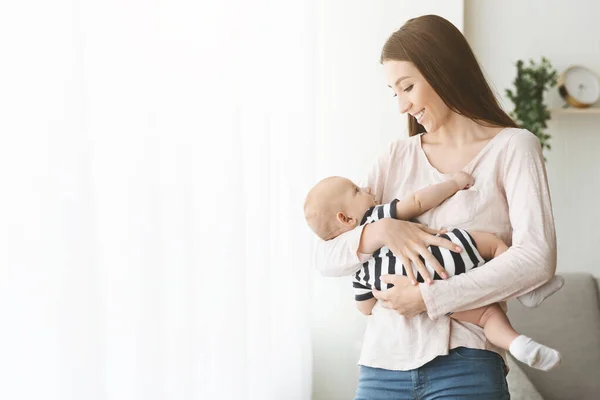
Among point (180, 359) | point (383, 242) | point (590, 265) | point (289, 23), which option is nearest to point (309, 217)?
point (383, 242)

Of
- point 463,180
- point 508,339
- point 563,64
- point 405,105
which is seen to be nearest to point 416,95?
point 405,105

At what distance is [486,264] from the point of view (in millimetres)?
1448

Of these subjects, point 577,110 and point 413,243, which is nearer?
point 413,243

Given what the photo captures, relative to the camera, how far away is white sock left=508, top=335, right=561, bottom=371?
1388 millimetres

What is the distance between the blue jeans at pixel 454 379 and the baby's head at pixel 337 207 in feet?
1.17

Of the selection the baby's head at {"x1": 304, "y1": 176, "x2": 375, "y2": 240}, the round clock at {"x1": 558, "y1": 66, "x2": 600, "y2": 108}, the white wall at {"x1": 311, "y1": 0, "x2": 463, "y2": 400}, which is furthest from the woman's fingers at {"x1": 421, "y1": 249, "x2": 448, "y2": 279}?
the round clock at {"x1": 558, "y1": 66, "x2": 600, "y2": 108}

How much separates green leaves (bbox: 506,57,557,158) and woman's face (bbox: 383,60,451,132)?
2.21m

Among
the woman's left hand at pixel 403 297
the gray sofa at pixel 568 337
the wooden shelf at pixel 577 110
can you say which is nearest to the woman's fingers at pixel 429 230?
the woman's left hand at pixel 403 297

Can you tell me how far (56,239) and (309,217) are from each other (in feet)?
2.33

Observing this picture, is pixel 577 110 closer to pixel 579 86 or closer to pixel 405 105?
pixel 579 86

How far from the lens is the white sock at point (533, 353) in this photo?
139 centimetres

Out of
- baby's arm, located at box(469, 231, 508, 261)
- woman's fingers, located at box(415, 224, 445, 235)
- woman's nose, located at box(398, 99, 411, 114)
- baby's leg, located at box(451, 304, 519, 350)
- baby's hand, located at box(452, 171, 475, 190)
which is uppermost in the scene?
woman's nose, located at box(398, 99, 411, 114)

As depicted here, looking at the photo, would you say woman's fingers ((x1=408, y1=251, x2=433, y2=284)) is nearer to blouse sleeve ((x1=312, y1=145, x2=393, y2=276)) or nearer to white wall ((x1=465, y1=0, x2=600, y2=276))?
blouse sleeve ((x1=312, y1=145, x2=393, y2=276))

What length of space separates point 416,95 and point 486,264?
37 cm
